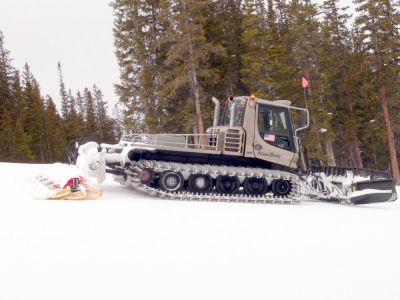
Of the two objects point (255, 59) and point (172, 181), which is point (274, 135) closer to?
point (172, 181)

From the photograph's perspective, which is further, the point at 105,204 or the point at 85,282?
the point at 105,204

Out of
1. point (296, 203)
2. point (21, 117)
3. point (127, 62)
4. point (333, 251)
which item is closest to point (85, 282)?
point (333, 251)

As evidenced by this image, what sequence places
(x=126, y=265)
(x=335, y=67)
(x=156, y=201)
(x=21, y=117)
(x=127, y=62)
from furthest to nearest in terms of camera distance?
(x=21, y=117)
(x=335, y=67)
(x=127, y=62)
(x=156, y=201)
(x=126, y=265)

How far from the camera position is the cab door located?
11234 mm

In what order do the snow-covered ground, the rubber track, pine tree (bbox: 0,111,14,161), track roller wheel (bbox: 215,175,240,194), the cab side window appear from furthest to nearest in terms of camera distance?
pine tree (bbox: 0,111,14,161)
the cab side window
track roller wheel (bbox: 215,175,240,194)
the rubber track
the snow-covered ground

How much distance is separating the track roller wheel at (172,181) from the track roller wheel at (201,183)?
31 centimetres

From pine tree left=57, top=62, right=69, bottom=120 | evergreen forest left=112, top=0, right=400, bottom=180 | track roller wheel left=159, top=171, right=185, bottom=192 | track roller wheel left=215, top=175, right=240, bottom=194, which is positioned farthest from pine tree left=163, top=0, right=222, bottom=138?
pine tree left=57, top=62, right=69, bottom=120

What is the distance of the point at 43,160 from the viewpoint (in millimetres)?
48312

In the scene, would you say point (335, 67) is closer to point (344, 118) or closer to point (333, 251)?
point (344, 118)

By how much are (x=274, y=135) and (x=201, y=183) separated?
2.56 meters

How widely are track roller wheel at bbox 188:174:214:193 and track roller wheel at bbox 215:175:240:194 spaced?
0.91 ft

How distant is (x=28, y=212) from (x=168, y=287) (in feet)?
13.7

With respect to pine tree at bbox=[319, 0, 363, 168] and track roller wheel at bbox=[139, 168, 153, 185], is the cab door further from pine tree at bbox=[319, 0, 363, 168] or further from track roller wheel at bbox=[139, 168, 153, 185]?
pine tree at bbox=[319, 0, 363, 168]

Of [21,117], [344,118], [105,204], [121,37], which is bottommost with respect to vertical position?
[105,204]
